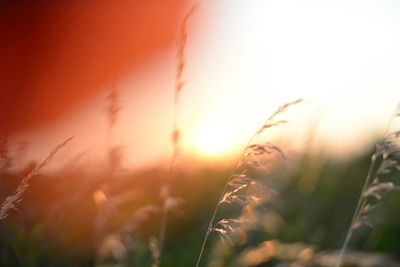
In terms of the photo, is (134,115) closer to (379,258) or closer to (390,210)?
(390,210)

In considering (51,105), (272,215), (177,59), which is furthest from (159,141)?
(51,105)

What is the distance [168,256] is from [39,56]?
194 inches

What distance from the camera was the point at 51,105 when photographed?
7.61 metres

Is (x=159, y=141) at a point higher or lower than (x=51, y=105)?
lower

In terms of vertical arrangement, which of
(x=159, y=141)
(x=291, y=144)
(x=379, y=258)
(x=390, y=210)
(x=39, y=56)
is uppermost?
(x=39, y=56)

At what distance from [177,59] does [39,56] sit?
5655 millimetres

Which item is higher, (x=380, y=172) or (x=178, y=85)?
(x=178, y=85)

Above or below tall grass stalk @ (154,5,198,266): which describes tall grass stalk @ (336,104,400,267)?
below

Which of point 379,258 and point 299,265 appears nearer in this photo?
point 379,258

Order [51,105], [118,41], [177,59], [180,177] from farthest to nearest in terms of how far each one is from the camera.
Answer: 1. [118,41]
2. [51,105]
3. [180,177]
4. [177,59]

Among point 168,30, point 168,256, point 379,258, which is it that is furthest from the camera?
point 168,30

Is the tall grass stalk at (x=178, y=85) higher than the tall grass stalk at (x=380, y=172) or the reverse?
higher

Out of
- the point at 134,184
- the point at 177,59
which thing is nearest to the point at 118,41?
the point at 134,184

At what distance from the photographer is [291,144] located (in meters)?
4.52
